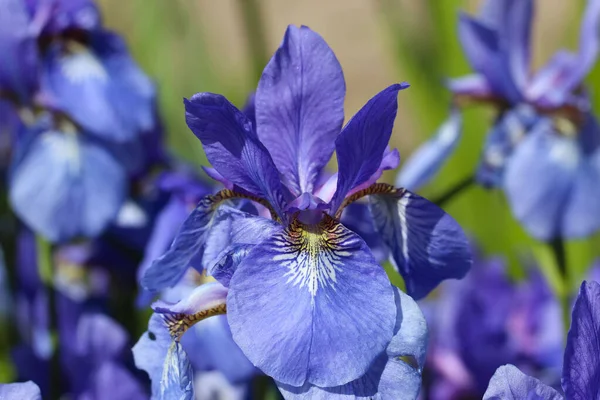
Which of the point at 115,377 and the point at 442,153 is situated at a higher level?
the point at 442,153

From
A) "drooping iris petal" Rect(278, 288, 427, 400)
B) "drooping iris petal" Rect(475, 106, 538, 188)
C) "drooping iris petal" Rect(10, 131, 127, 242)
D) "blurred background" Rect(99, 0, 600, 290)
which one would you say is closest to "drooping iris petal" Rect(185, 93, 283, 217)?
"drooping iris petal" Rect(278, 288, 427, 400)

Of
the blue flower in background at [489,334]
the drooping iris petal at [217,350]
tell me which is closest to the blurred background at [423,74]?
the blue flower in background at [489,334]

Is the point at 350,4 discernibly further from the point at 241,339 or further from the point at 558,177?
the point at 241,339

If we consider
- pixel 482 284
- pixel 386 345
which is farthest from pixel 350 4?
pixel 386 345

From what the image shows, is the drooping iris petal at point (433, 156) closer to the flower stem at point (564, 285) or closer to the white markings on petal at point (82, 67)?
the flower stem at point (564, 285)

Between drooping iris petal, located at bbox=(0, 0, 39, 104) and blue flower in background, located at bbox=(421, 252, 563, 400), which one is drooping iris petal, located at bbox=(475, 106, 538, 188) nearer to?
blue flower in background, located at bbox=(421, 252, 563, 400)

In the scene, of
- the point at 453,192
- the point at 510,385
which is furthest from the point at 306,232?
the point at 453,192
